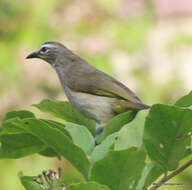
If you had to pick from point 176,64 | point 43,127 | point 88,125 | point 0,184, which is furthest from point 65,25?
point 43,127

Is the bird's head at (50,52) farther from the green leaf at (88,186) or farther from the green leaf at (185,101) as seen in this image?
the green leaf at (88,186)

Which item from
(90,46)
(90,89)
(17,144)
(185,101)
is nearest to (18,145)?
(17,144)

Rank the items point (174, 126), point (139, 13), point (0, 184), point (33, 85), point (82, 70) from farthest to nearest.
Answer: point (139, 13), point (33, 85), point (0, 184), point (82, 70), point (174, 126)

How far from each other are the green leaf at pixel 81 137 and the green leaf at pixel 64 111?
33 cm

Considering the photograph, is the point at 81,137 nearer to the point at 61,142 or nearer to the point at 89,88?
the point at 61,142

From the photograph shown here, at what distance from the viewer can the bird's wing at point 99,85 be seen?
3002 millimetres

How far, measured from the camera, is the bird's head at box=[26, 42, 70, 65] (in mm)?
3752

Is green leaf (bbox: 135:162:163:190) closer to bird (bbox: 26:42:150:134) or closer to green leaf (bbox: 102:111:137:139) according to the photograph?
green leaf (bbox: 102:111:137:139)

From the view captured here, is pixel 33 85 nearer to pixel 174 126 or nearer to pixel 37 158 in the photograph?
pixel 37 158

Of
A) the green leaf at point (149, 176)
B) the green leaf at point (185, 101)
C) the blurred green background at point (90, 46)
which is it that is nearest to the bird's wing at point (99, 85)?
the green leaf at point (185, 101)

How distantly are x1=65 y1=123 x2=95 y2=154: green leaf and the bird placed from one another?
3.80 ft

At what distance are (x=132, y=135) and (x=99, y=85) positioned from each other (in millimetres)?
1880

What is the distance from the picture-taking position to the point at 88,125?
6.28 feet

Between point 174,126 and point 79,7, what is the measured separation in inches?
170
